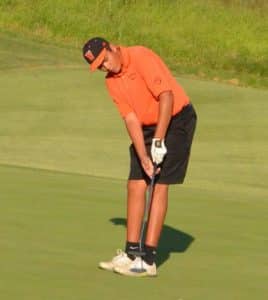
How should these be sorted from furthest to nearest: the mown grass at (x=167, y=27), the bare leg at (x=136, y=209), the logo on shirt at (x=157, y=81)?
the mown grass at (x=167, y=27), the bare leg at (x=136, y=209), the logo on shirt at (x=157, y=81)

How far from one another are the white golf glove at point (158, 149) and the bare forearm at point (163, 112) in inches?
1.2

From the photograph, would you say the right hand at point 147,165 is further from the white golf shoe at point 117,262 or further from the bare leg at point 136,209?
the white golf shoe at point 117,262

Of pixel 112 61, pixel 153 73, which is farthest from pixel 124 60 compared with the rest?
pixel 153 73

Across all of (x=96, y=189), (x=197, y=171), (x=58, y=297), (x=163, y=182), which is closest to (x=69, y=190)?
(x=96, y=189)

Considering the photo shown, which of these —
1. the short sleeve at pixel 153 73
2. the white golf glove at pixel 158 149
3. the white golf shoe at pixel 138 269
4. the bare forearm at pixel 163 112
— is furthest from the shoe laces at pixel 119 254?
the short sleeve at pixel 153 73

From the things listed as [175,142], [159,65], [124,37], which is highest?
[159,65]

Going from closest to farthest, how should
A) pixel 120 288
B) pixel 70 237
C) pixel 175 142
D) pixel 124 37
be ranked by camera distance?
1. pixel 120 288
2. pixel 175 142
3. pixel 70 237
4. pixel 124 37

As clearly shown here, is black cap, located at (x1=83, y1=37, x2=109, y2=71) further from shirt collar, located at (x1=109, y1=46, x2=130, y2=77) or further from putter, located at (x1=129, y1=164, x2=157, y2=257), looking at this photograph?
putter, located at (x1=129, y1=164, x2=157, y2=257)

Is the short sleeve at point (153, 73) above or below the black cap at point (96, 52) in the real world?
below

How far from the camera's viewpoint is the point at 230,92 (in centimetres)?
1881

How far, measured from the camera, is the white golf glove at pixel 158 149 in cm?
747

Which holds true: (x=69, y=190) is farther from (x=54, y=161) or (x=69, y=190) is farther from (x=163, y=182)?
(x=163, y=182)

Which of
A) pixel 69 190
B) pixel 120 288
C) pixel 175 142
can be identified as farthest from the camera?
pixel 69 190

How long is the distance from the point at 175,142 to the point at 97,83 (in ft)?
36.3
